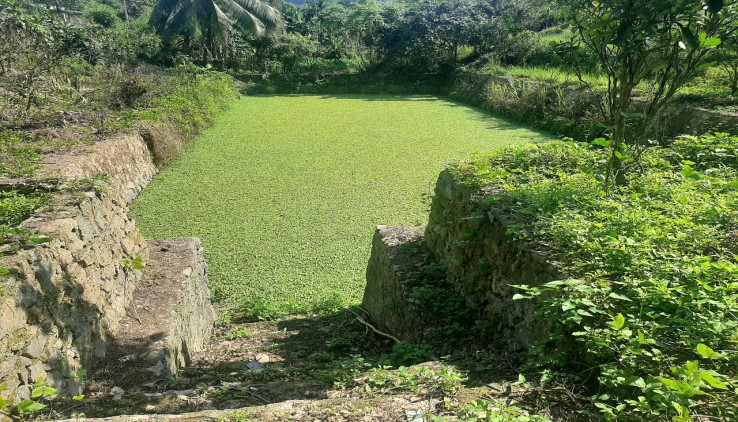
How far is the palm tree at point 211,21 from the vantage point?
14828mm

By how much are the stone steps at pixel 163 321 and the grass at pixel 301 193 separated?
55 cm

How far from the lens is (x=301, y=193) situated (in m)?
5.91

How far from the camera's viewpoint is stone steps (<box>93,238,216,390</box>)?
2283 mm

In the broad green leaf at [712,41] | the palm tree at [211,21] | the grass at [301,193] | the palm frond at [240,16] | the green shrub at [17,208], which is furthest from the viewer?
the palm frond at [240,16]

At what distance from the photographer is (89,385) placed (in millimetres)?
2141

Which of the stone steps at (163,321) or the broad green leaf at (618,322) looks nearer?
the broad green leaf at (618,322)

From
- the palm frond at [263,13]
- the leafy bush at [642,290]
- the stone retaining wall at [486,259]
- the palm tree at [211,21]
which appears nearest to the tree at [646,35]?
the leafy bush at [642,290]

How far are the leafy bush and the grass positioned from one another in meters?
1.87

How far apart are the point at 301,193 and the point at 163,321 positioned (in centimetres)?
334

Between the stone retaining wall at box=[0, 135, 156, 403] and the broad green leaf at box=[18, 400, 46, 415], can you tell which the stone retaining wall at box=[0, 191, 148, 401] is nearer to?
the stone retaining wall at box=[0, 135, 156, 403]

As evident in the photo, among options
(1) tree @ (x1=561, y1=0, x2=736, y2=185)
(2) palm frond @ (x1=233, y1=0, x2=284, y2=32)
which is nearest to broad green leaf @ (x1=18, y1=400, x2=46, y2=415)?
(1) tree @ (x1=561, y1=0, x2=736, y2=185)

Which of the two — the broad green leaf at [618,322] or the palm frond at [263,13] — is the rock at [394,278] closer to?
the broad green leaf at [618,322]

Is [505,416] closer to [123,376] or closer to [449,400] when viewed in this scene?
[449,400]

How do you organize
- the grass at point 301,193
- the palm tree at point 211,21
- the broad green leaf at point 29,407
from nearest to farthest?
the broad green leaf at point 29,407 < the grass at point 301,193 < the palm tree at point 211,21
